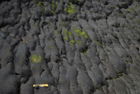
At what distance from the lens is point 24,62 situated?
2.64 m

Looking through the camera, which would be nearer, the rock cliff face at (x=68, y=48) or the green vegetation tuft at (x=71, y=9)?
the rock cliff face at (x=68, y=48)

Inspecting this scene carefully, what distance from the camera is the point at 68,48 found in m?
3.35

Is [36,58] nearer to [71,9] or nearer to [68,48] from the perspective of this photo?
[68,48]

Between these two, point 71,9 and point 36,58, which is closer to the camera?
point 36,58

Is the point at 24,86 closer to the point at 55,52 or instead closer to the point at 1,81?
the point at 1,81

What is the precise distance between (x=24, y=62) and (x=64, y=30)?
1852 mm

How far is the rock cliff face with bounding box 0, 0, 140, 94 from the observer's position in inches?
96.7

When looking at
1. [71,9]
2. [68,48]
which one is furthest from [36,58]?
[71,9]

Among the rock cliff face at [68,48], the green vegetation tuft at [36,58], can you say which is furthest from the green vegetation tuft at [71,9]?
the green vegetation tuft at [36,58]

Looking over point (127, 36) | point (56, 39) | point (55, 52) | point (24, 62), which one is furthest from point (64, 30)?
point (127, 36)

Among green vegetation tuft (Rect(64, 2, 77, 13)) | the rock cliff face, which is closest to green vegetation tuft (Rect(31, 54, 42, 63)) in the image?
the rock cliff face

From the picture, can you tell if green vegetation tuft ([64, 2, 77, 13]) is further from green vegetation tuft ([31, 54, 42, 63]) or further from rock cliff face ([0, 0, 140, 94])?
green vegetation tuft ([31, 54, 42, 63])

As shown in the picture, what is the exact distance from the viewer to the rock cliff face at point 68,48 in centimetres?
246

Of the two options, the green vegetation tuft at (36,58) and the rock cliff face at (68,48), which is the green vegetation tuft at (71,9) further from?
the green vegetation tuft at (36,58)
